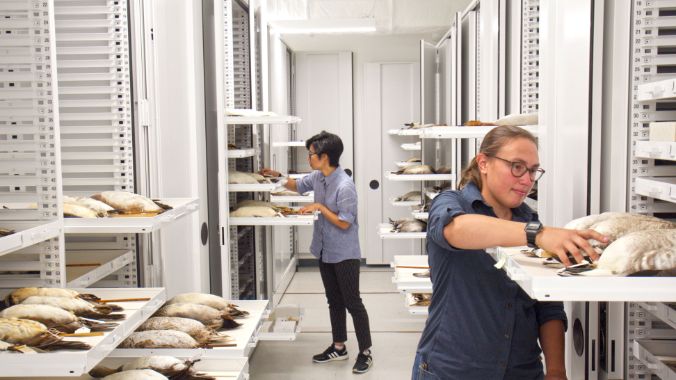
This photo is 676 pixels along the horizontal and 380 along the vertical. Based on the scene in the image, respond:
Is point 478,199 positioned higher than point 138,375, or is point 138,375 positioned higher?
point 478,199

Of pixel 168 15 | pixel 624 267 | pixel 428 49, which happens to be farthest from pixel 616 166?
pixel 428 49

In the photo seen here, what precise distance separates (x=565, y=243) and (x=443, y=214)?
45cm

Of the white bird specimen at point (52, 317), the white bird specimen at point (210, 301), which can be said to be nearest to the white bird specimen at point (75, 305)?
the white bird specimen at point (52, 317)

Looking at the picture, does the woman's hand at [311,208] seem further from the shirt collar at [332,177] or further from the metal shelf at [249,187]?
the metal shelf at [249,187]

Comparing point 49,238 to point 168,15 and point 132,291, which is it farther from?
point 168,15

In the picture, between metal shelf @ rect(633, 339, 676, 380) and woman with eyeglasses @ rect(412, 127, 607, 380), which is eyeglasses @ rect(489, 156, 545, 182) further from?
metal shelf @ rect(633, 339, 676, 380)

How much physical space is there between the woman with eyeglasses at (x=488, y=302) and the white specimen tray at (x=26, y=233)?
1232 mm

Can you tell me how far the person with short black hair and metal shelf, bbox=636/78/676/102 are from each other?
3.23 metres

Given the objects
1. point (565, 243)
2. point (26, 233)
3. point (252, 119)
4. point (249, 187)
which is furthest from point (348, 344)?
point (565, 243)

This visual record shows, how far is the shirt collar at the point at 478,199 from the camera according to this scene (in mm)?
2227

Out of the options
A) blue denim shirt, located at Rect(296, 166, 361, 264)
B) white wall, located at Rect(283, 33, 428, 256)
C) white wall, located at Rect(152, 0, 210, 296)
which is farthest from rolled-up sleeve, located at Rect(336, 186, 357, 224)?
white wall, located at Rect(283, 33, 428, 256)

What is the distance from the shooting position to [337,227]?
206 inches

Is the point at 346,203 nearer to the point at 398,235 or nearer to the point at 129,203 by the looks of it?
the point at 398,235

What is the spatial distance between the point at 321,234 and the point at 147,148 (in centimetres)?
205
